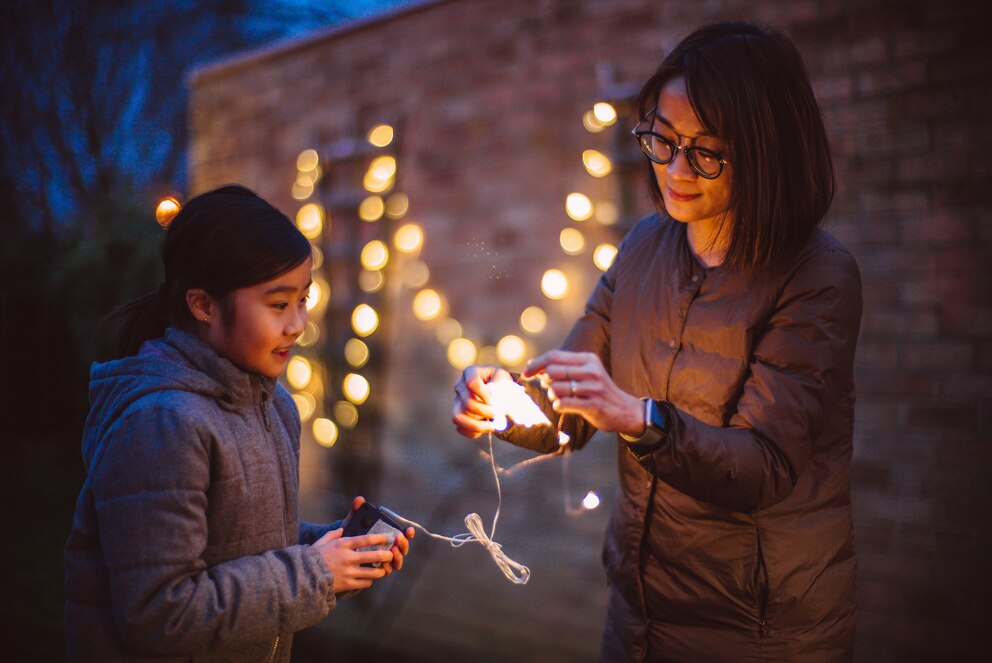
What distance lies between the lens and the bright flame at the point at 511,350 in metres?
3.44

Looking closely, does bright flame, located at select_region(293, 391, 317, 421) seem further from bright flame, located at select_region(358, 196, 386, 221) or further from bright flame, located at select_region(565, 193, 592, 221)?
bright flame, located at select_region(565, 193, 592, 221)

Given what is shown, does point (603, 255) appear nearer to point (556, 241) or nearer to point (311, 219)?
point (556, 241)

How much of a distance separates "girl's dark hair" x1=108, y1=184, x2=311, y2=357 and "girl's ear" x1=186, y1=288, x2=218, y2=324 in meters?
0.02

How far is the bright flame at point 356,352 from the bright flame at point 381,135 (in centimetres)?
116

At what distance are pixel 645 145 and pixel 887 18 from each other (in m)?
1.63

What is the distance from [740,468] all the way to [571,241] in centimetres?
215

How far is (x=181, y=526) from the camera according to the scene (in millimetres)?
1232

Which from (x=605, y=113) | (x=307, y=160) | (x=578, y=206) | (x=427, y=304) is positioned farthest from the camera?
(x=307, y=160)

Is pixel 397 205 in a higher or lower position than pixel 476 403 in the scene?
higher

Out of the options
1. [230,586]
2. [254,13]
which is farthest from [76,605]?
[254,13]

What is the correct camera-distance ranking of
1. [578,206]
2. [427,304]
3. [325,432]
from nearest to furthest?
[578,206]
[427,304]
[325,432]

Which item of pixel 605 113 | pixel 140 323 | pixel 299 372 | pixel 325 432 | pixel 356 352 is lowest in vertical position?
pixel 325 432

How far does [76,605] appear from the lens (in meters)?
1.32

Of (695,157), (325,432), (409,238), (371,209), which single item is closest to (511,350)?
(409,238)
